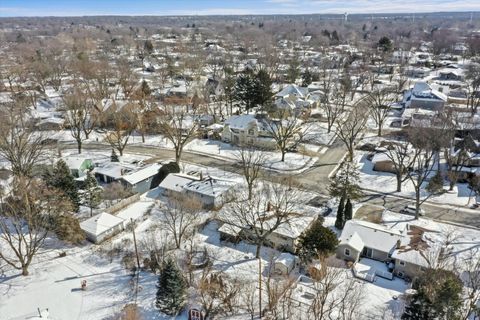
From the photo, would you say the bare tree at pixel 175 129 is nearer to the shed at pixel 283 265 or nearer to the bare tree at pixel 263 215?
the bare tree at pixel 263 215

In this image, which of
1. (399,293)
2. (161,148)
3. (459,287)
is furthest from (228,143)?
(459,287)

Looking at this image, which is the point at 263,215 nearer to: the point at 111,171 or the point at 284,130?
the point at 111,171

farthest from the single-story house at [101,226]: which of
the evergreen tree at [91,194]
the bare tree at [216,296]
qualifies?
the bare tree at [216,296]

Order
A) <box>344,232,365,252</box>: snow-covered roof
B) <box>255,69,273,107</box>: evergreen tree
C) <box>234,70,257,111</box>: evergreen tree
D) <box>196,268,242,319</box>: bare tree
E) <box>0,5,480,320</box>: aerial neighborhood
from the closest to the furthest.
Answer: <box>196,268,242,319</box>: bare tree < <box>0,5,480,320</box>: aerial neighborhood < <box>344,232,365,252</box>: snow-covered roof < <box>234,70,257,111</box>: evergreen tree < <box>255,69,273,107</box>: evergreen tree

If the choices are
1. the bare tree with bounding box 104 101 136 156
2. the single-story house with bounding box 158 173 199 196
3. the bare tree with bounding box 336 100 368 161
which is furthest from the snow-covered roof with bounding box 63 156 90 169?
the bare tree with bounding box 336 100 368 161

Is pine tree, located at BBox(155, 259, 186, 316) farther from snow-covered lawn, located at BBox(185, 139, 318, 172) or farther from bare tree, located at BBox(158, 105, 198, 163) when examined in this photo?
snow-covered lawn, located at BBox(185, 139, 318, 172)
